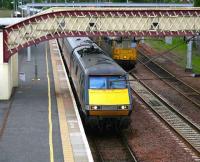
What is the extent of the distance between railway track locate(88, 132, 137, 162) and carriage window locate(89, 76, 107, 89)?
2.26 m

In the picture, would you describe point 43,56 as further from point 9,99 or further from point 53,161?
point 53,161

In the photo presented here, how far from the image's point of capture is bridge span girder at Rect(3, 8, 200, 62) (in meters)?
25.4

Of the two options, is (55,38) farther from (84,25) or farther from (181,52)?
(181,52)

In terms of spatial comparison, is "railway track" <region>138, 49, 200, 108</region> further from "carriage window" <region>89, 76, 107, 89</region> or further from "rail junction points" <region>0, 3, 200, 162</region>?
"carriage window" <region>89, 76, 107, 89</region>

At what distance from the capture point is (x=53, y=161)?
592 inches

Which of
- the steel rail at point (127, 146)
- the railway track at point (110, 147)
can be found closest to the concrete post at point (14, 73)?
the railway track at point (110, 147)

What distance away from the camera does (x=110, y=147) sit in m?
19.5

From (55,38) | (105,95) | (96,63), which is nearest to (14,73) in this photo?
(55,38)

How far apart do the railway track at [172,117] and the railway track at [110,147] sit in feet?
8.29

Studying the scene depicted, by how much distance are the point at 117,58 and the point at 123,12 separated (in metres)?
12.2

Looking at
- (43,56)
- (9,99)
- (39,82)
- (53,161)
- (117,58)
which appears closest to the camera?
(53,161)

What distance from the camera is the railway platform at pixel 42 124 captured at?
52.3 feet

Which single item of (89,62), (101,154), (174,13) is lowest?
(101,154)

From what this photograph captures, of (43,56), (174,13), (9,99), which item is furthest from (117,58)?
(9,99)
